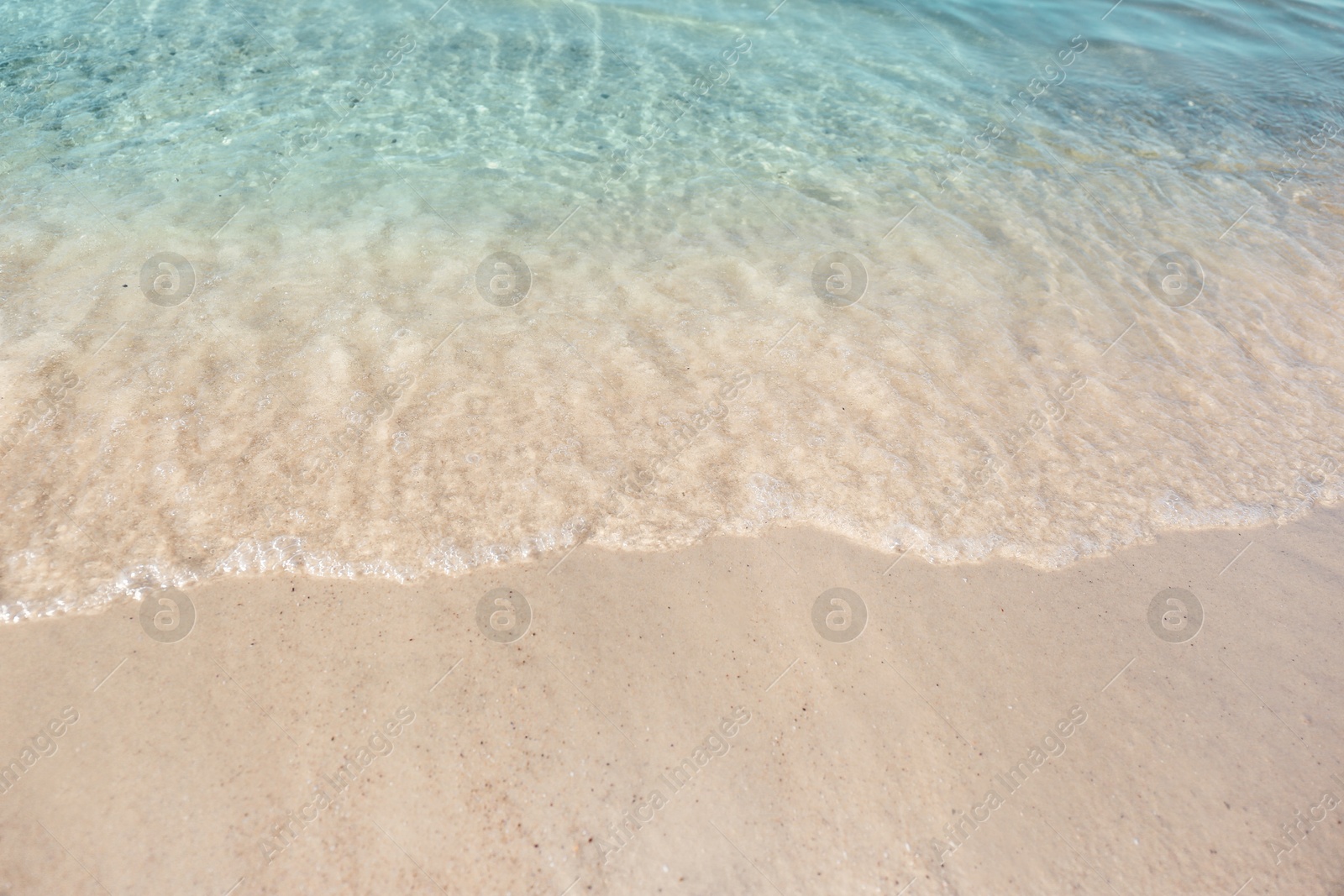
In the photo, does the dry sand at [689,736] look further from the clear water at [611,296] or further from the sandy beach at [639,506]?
the clear water at [611,296]

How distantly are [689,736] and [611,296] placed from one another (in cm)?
333

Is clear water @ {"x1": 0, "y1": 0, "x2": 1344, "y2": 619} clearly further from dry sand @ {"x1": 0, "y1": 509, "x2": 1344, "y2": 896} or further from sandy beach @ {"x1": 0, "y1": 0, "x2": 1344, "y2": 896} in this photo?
dry sand @ {"x1": 0, "y1": 509, "x2": 1344, "y2": 896}

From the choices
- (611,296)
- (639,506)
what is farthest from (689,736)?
(611,296)

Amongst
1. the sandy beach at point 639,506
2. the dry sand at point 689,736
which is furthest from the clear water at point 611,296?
the dry sand at point 689,736

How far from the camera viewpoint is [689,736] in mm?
2936

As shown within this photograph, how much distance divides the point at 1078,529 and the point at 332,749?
12.4ft

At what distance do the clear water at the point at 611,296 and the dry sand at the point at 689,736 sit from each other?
0.34 metres

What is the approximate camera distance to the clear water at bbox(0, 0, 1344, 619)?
3785 mm

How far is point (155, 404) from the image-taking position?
4.07 m

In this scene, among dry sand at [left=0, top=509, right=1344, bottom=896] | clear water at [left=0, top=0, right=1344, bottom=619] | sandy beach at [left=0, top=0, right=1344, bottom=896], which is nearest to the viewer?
dry sand at [left=0, top=509, right=1344, bottom=896]

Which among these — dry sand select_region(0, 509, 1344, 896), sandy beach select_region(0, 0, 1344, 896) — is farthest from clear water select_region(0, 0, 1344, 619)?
dry sand select_region(0, 509, 1344, 896)

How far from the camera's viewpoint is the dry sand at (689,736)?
261 centimetres

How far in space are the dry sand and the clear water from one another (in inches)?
13.3

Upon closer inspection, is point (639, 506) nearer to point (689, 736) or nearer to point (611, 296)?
point (689, 736)
